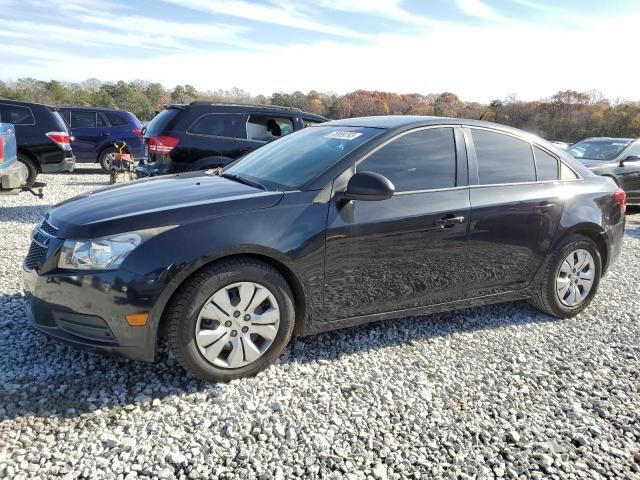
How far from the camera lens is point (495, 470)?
7.89 ft

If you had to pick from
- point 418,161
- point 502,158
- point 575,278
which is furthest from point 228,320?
point 575,278

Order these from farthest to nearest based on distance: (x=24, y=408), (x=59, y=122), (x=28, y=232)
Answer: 1. (x=59, y=122)
2. (x=28, y=232)
3. (x=24, y=408)

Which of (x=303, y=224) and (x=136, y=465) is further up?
(x=303, y=224)

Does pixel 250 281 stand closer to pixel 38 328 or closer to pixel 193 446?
pixel 193 446

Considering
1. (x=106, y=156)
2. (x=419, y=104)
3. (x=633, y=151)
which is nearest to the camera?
(x=633, y=151)

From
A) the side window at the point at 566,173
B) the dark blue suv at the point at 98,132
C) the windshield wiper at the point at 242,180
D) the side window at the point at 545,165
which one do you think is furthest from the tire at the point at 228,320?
the dark blue suv at the point at 98,132

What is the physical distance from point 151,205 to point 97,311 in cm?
72

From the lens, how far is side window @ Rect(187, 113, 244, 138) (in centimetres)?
745

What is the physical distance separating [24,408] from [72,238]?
96 cm

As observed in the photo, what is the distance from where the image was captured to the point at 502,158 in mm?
3994

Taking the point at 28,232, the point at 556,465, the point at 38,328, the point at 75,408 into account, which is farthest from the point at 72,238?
the point at 28,232

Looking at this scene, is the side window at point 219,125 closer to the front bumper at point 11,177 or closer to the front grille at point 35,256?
the front bumper at point 11,177

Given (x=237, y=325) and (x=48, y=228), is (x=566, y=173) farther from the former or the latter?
(x=48, y=228)

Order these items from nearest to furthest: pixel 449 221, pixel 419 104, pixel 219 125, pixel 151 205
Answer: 1. pixel 151 205
2. pixel 449 221
3. pixel 219 125
4. pixel 419 104
